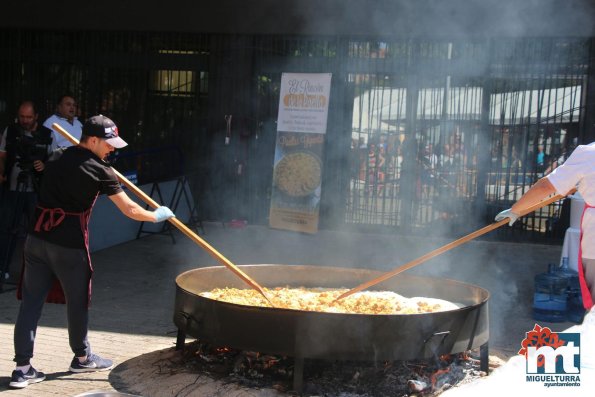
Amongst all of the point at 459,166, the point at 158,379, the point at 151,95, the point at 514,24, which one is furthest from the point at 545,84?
the point at 158,379

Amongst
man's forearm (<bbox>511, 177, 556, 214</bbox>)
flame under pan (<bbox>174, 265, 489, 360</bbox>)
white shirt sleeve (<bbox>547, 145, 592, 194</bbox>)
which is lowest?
flame under pan (<bbox>174, 265, 489, 360</bbox>)

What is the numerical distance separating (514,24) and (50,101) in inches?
284

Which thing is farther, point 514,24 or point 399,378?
point 514,24

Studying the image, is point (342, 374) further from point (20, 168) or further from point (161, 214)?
point (20, 168)

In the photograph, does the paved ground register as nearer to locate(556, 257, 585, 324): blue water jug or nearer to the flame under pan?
locate(556, 257, 585, 324): blue water jug

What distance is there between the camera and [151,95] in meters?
11.8

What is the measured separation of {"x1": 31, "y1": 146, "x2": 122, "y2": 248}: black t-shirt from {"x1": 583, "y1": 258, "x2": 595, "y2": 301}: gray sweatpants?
3144 mm

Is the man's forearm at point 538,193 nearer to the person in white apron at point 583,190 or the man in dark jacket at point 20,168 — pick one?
the person in white apron at point 583,190

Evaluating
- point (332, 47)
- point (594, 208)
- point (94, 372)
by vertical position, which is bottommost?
point (94, 372)

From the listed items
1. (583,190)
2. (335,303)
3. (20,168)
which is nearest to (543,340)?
(583,190)

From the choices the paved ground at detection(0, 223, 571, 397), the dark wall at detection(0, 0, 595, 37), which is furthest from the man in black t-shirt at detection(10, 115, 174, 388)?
the dark wall at detection(0, 0, 595, 37)

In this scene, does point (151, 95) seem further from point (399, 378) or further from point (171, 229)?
point (399, 378)

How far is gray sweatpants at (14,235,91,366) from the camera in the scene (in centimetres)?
502

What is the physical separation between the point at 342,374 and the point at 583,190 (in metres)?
1.95
